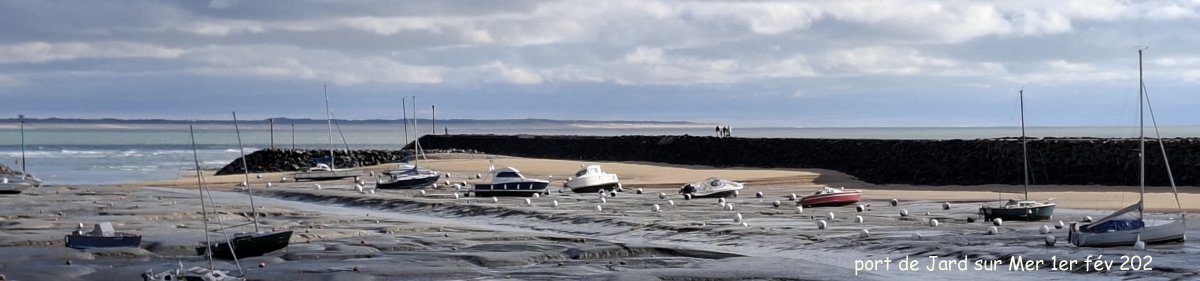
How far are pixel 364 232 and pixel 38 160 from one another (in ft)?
246

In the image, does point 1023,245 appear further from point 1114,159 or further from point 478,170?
point 478,170

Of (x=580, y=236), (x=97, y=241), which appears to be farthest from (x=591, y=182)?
(x=97, y=241)

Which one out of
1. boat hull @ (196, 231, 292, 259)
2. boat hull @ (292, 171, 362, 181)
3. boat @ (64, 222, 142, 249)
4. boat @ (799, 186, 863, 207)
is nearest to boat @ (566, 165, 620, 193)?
boat @ (799, 186, 863, 207)

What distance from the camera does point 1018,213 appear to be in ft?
96.5

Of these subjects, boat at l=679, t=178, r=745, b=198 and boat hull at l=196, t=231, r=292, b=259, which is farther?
boat at l=679, t=178, r=745, b=198

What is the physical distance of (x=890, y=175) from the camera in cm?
4925

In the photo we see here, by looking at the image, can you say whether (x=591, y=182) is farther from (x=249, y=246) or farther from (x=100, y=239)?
(x=249, y=246)

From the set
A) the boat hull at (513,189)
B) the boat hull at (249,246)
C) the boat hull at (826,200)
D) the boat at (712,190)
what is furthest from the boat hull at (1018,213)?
the boat hull at (513,189)

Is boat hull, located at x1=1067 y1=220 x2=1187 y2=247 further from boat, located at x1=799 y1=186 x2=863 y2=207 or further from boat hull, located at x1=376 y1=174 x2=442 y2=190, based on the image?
boat hull, located at x1=376 y1=174 x2=442 y2=190

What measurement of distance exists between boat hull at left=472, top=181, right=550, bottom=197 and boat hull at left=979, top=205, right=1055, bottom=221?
16041 mm

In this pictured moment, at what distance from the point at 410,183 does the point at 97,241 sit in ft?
78.9

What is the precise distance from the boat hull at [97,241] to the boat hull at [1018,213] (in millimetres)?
16635

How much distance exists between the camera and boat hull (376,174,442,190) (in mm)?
48500

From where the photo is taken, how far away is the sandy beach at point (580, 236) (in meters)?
22.2
